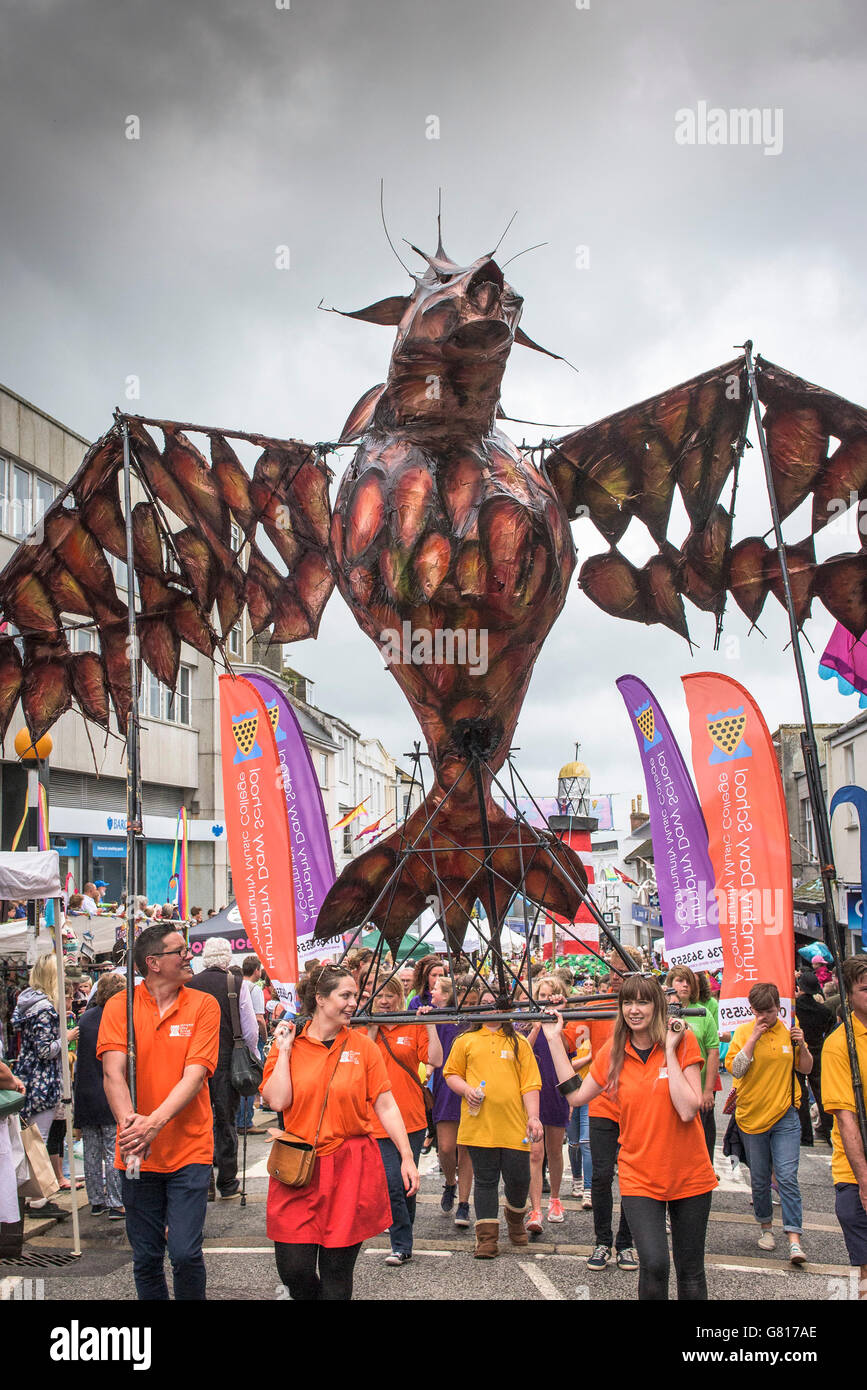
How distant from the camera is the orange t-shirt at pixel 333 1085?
14.9 ft

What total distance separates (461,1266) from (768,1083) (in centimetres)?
216

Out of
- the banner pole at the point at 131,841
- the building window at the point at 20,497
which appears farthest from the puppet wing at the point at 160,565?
the building window at the point at 20,497

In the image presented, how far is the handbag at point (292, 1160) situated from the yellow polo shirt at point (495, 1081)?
7.96 feet

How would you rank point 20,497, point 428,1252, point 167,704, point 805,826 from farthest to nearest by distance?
1. point 805,826
2. point 167,704
3. point 20,497
4. point 428,1252

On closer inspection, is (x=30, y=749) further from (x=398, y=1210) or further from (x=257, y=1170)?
(x=257, y=1170)

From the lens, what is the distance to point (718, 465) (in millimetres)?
6043

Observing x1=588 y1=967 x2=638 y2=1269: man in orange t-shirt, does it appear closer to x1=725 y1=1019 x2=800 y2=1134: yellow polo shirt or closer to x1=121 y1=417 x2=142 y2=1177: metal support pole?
x1=725 y1=1019 x2=800 y2=1134: yellow polo shirt

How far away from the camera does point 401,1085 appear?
23.3 feet


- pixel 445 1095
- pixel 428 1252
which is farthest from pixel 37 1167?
pixel 445 1095

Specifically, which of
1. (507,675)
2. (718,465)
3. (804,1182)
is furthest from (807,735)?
(804,1182)

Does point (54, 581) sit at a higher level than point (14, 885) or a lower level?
higher

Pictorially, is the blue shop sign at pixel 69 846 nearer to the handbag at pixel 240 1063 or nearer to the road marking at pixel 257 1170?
the road marking at pixel 257 1170
